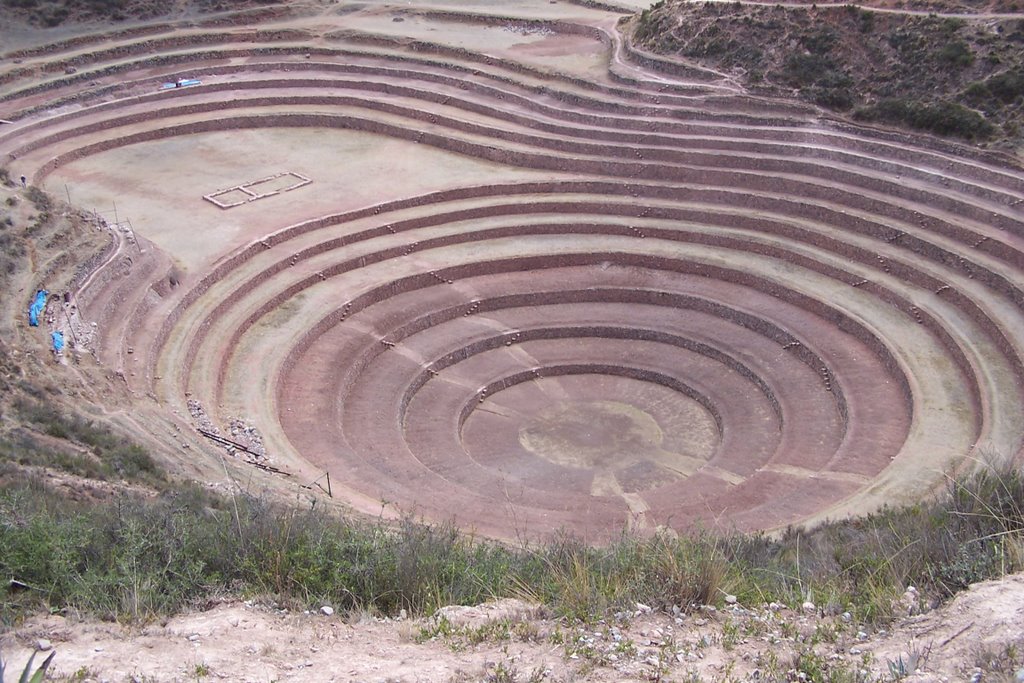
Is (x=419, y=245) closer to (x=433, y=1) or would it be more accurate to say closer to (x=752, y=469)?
(x=752, y=469)

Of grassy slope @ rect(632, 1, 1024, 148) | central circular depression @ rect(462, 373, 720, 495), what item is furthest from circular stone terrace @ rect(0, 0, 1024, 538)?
grassy slope @ rect(632, 1, 1024, 148)

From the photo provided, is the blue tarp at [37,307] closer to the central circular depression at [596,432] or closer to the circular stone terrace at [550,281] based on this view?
the circular stone terrace at [550,281]

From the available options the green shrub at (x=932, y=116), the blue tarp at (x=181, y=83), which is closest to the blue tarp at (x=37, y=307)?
the blue tarp at (x=181, y=83)

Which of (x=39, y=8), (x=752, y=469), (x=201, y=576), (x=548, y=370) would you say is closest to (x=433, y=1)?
(x=39, y=8)

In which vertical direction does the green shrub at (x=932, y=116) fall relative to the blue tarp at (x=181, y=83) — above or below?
above

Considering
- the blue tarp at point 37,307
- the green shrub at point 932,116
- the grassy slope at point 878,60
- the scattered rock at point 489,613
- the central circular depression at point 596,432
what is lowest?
the central circular depression at point 596,432

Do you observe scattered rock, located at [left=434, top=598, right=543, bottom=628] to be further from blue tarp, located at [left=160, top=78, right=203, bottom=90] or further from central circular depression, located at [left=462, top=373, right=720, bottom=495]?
blue tarp, located at [left=160, top=78, right=203, bottom=90]
